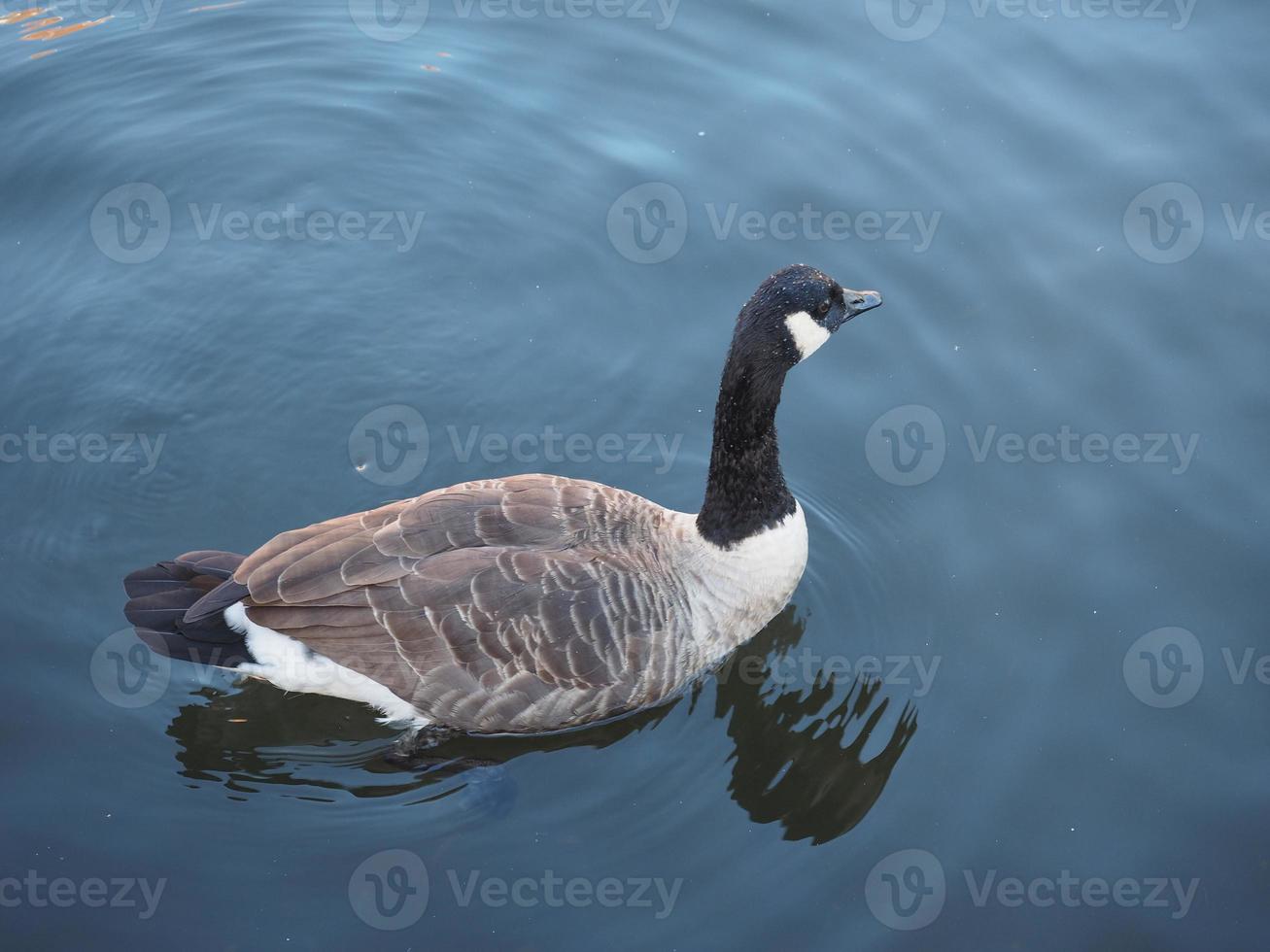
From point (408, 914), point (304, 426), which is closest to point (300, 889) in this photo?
point (408, 914)

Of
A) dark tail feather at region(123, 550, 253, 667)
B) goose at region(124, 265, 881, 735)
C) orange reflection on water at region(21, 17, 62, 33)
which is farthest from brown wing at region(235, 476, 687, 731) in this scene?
orange reflection on water at region(21, 17, 62, 33)

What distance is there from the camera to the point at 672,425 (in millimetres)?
8406

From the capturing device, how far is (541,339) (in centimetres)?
890

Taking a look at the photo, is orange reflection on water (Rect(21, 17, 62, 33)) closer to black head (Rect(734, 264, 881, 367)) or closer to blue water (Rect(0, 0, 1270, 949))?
blue water (Rect(0, 0, 1270, 949))

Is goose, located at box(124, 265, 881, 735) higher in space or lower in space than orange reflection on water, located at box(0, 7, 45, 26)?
lower

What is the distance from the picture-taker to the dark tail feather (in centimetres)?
628

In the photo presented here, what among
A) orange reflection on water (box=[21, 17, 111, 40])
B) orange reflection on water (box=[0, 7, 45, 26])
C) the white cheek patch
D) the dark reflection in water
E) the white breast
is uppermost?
orange reflection on water (box=[0, 7, 45, 26])

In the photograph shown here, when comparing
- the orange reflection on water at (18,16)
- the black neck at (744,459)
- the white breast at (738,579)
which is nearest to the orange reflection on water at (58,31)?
the orange reflection on water at (18,16)

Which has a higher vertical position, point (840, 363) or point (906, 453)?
point (840, 363)

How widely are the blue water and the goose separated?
456 millimetres

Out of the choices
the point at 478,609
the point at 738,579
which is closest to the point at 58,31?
the point at 478,609

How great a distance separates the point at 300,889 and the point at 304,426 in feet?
11.3

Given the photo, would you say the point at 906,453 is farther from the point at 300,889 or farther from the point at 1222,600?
the point at 300,889

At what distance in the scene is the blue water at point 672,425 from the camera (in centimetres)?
615
